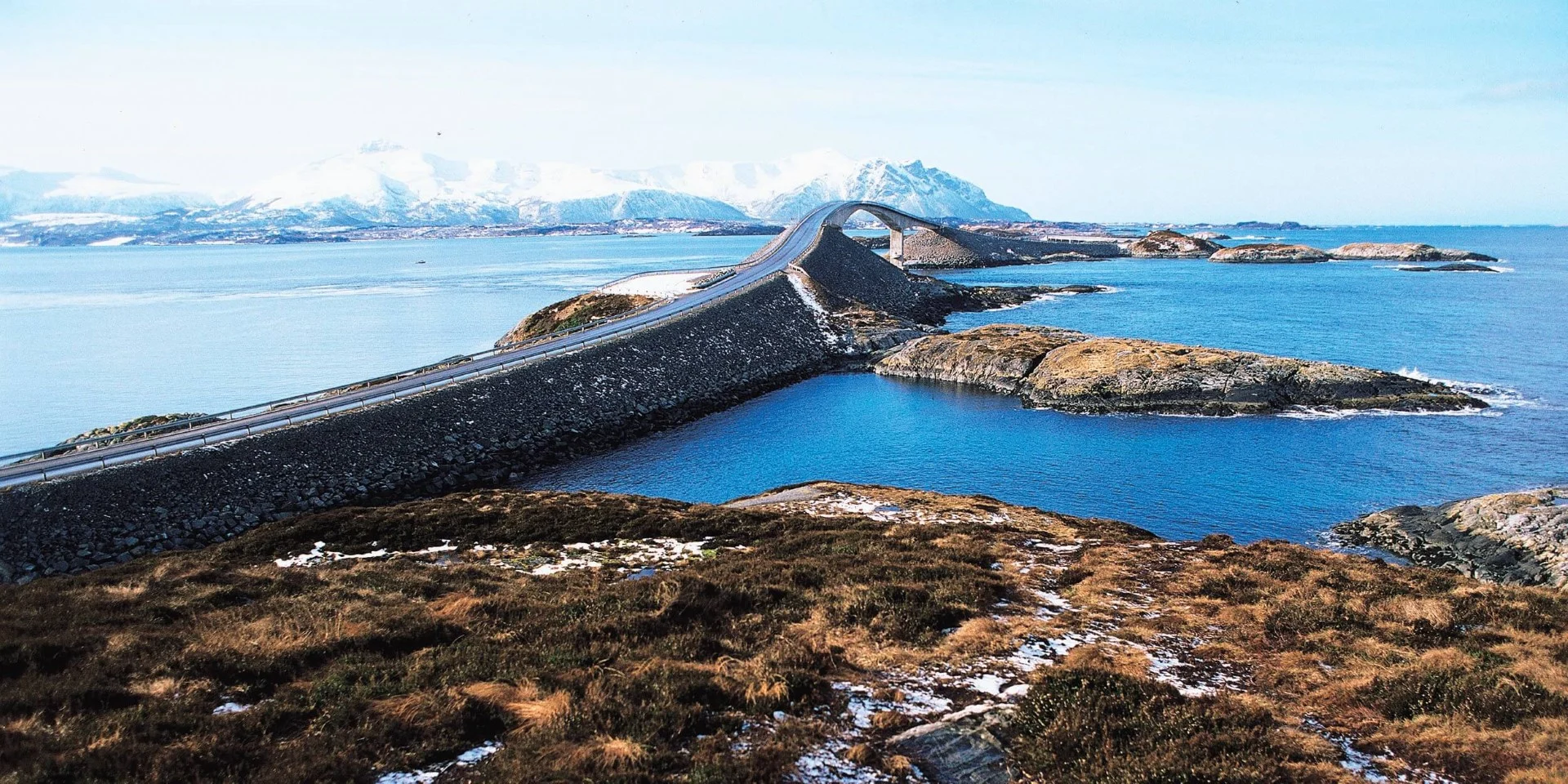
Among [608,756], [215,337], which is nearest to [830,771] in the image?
[608,756]

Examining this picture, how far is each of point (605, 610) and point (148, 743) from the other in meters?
7.91

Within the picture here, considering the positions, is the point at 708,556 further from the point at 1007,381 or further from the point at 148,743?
the point at 1007,381

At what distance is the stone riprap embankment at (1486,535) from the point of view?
28766mm

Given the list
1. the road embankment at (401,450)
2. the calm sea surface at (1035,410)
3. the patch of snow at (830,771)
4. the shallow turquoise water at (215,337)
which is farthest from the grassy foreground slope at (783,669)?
the shallow turquoise water at (215,337)

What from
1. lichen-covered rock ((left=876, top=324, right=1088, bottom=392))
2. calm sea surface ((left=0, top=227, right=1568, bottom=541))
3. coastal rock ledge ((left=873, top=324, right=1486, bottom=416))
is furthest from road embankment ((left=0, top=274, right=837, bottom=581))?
coastal rock ledge ((left=873, top=324, right=1486, bottom=416))

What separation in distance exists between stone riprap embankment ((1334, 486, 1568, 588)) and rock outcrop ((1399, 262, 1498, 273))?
17213cm

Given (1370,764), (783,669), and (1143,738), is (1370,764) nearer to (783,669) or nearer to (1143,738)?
(1143,738)

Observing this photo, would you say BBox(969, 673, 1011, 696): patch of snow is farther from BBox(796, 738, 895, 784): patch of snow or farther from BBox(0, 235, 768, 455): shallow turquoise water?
BBox(0, 235, 768, 455): shallow turquoise water

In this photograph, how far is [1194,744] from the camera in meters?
11.8

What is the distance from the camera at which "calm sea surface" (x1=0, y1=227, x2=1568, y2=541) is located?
4150 cm

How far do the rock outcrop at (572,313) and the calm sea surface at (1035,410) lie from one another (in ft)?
18.4

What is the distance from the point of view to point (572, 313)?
9375cm

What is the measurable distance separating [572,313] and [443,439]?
4933 cm

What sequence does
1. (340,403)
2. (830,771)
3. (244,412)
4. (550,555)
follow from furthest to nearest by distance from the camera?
(340,403) → (244,412) → (550,555) → (830,771)
